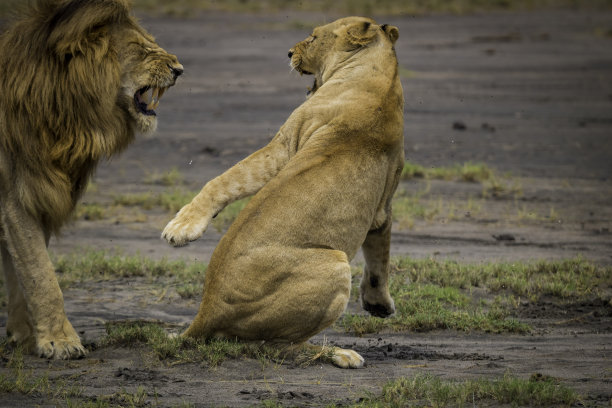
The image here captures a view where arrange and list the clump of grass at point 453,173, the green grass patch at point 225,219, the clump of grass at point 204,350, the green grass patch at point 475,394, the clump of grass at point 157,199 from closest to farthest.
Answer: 1. the green grass patch at point 475,394
2. the clump of grass at point 204,350
3. the green grass patch at point 225,219
4. the clump of grass at point 157,199
5. the clump of grass at point 453,173

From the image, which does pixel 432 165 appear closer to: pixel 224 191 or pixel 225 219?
pixel 225 219

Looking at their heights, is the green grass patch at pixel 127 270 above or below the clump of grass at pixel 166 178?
below

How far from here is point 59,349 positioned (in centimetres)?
502

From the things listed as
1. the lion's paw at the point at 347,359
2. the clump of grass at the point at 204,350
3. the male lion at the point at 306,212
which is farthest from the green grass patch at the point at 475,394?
the clump of grass at the point at 204,350

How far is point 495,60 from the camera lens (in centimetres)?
1781

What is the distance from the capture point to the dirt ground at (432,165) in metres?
4.79

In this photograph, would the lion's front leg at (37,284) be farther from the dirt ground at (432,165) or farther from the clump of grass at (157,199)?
the clump of grass at (157,199)

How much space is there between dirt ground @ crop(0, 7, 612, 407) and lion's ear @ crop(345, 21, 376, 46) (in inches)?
70.4

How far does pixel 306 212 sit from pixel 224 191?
440 mm

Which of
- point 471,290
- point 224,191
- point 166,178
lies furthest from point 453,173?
point 224,191

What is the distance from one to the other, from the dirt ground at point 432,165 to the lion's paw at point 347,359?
5 cm

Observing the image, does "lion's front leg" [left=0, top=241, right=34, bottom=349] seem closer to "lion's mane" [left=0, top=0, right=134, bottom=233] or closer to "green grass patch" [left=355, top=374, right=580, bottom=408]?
"lion's mane" [left=0, top=0, right=134, bottom=233]

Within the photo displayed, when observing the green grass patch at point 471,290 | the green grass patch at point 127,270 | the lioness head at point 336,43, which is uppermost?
the lioness head at point 336,43

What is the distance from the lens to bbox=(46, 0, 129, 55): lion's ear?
500cm
